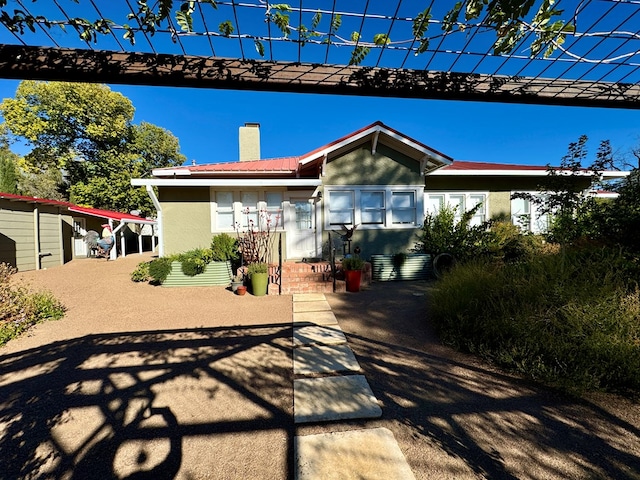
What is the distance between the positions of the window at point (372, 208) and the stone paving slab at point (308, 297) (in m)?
3.88

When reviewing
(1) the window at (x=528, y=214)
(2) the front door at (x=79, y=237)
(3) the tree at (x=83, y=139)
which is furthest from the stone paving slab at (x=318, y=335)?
(3) the tree at (x=83, y=139)

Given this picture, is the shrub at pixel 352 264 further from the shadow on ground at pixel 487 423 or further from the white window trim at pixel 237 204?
the shadow on ground at pixel 487 423

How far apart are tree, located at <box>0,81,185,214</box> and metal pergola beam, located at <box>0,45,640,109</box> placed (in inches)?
987

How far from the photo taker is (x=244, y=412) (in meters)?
2.31

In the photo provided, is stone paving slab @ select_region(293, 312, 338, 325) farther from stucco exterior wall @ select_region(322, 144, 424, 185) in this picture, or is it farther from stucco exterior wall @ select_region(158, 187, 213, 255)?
stucco exterior wall @ select_region(158, 187, 213, 255)

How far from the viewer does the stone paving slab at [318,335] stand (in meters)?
3.79

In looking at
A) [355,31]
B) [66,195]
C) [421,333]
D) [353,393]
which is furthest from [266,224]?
[66,195]

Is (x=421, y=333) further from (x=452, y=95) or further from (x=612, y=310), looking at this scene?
(x=452, y=95)

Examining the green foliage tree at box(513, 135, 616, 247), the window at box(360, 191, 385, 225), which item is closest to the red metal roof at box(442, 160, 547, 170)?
the window at box(360, 191, 385, 225)

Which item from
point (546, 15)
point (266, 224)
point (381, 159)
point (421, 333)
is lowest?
point (421, 333)

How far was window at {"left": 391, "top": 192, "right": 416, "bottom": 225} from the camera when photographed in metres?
9.60

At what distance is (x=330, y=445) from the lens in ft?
6.28

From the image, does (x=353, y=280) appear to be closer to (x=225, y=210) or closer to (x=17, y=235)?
(x=225, y=210)

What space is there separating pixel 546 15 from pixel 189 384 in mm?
4138
